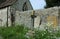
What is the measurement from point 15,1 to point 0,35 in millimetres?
12684

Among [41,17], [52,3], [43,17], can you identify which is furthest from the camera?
[52,3]

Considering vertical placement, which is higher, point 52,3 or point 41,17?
point 52,3

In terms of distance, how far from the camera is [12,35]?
7082mm

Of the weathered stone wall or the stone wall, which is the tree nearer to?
the stone wall

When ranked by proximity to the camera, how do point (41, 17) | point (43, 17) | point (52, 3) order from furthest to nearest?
point (52, 3)
point (41, 17)
point (43, 17)

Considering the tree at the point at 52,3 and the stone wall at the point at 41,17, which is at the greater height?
the tree at the point at 52,3

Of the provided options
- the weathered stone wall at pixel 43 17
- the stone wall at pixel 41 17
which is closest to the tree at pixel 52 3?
the stone wall at pixel 41 17

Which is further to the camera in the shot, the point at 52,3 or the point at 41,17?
the point at 52,3

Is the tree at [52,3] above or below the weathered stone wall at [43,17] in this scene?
above

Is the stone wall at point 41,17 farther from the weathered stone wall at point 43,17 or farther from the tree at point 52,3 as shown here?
the tree at point 52,3

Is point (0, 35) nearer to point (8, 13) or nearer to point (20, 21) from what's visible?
point (20, 21)

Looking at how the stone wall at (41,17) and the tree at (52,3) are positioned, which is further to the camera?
the tree at (52,3)

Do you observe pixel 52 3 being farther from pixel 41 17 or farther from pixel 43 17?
pixel 43 17

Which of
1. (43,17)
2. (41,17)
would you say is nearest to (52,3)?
(41,17)
